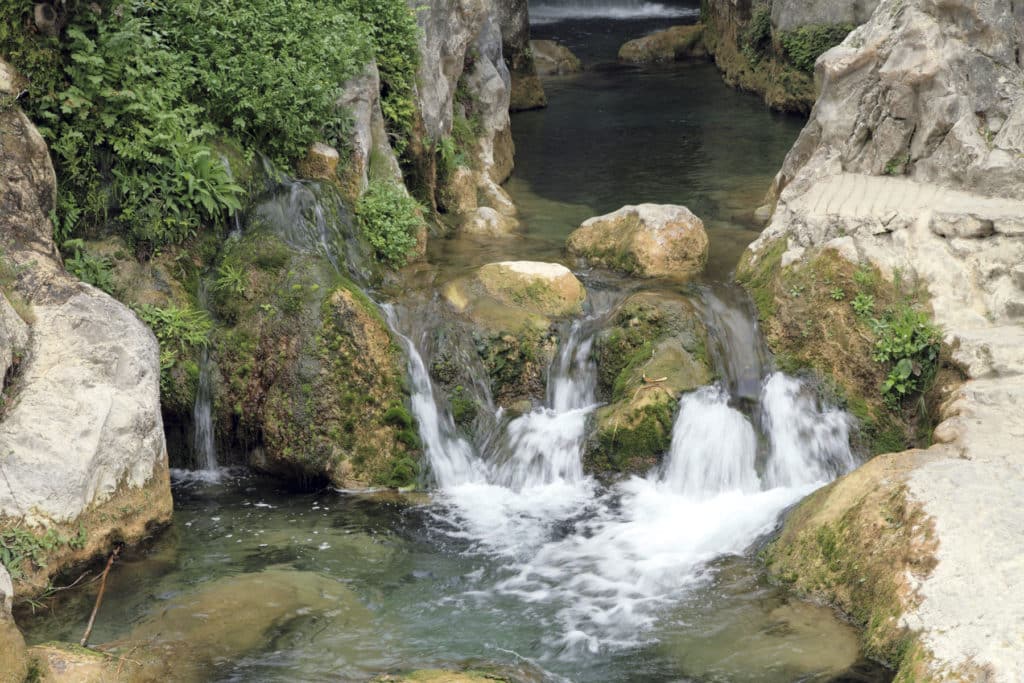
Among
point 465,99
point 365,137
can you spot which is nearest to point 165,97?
point 365,137

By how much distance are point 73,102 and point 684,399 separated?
19.2 ft

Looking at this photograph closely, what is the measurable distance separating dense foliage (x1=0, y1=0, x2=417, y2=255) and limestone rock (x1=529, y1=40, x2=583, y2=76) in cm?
1709

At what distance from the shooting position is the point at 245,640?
6.61 metres

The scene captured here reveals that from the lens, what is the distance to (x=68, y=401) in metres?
7.54

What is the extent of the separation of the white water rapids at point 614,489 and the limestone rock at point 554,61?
18873 millimetres

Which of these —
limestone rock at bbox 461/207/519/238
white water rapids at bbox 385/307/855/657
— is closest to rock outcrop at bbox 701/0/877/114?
limestone rock at bbox 461/207/519/238

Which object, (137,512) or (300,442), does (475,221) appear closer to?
(300,442)

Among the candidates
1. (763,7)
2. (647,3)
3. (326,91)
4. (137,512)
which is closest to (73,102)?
(326,91)

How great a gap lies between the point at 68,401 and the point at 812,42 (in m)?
18.2

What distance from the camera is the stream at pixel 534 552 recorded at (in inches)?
258

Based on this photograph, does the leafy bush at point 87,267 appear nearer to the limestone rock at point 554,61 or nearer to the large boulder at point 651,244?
the large boulder at point 651,244

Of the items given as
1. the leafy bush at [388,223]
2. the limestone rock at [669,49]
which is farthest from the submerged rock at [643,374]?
the limestone rock at [669,49]

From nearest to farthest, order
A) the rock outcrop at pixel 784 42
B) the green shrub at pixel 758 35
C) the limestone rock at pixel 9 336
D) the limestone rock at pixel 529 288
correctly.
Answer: the limestone rock at pixel 9 336 → the limestone rock at pixel 529 288 → the rock outcrop at pixel 784 42 → the green shrub at pixel 758 35

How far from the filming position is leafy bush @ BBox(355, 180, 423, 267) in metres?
11.2
